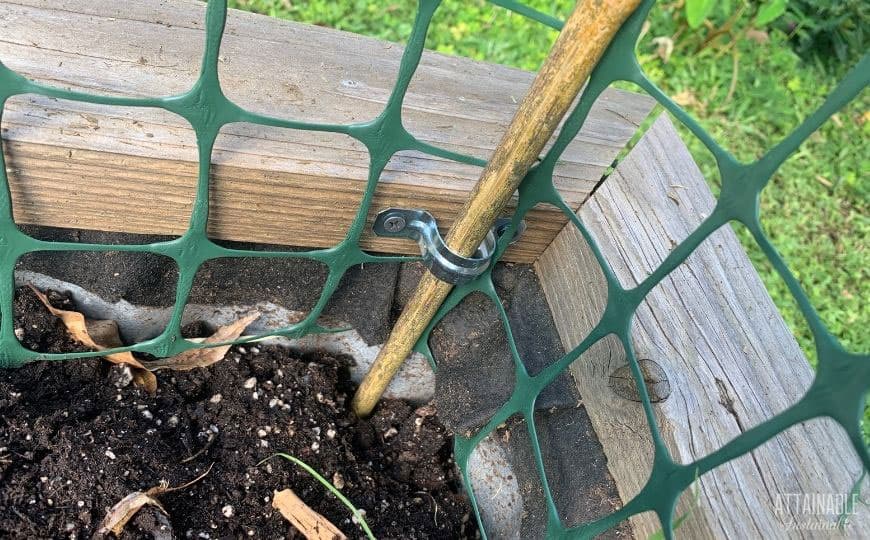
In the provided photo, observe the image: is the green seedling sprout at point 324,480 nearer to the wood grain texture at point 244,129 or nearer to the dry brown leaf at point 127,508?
the dry brown leaf at point 127,508

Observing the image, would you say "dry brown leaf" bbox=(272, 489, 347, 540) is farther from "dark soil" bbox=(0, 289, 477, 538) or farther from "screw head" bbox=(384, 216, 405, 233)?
"screw head" bbox=(384, 216, 405, 233)

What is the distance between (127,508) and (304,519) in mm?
340

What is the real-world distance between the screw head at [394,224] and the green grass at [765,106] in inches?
65.3

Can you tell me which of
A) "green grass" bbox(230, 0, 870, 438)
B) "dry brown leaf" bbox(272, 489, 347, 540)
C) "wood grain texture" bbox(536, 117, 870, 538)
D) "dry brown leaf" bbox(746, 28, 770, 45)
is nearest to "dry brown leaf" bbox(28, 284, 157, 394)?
"dry brown leaf" bbox(272, 489, 347, 540)

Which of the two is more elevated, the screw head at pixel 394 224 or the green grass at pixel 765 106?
the screw head at pixel 394 224

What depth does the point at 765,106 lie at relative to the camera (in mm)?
3229

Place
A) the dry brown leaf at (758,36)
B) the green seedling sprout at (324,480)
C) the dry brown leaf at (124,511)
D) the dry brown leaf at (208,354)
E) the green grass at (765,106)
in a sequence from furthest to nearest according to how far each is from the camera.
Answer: the dry brown leaf at (758,36), the green grass at (765,106), the dry brown leaf at (208,354), the green seedling sprout at (324,480), the dry brown leaf at (124,511)

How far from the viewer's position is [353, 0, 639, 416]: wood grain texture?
100 cm

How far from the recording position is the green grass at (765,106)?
2846 millimetres

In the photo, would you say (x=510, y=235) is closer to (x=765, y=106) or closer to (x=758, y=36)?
(x=765, y=106)

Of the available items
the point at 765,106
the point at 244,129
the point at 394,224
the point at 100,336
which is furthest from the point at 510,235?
the point at 765,106

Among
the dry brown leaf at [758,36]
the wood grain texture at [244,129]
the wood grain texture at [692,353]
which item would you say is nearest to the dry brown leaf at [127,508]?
the wood grain texture at [244,129]

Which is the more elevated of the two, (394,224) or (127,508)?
(394,224)

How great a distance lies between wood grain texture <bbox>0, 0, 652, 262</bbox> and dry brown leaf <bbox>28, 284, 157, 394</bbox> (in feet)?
0.95
